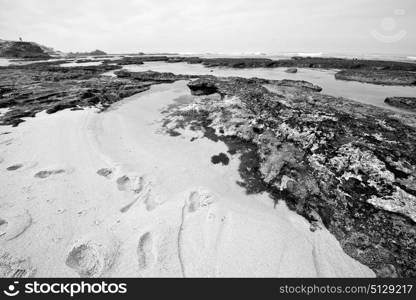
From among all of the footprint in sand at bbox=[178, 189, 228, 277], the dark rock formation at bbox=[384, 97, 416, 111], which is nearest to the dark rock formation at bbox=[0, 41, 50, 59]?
the footprint in sand at bbox=[178, 189, 228, 277]

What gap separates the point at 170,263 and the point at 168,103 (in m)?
8.35

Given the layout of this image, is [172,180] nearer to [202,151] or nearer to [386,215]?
[202,151]

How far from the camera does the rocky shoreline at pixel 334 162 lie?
290 centimetres

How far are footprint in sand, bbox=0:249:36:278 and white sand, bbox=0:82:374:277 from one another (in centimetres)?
1

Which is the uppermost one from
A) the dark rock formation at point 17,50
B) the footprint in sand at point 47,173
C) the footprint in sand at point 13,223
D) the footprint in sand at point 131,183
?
the dark rock formation at point 17,50

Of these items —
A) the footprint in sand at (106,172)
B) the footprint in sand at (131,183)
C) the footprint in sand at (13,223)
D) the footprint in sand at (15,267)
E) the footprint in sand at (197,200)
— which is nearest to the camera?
the footprint in sand at (15,267)

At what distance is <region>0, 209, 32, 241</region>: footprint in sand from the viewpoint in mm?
3033

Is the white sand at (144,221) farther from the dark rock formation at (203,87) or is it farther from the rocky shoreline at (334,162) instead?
the dark rock formation at (203,87)

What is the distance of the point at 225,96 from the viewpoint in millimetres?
8688

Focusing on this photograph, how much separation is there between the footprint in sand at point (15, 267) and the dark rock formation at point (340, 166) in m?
3.77

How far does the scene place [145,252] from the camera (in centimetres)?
284

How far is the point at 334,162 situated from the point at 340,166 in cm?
15

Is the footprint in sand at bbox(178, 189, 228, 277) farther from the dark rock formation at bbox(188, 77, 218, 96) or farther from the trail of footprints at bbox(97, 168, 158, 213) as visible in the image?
the dark rock formation at bbox(188, 77, 218, 96)

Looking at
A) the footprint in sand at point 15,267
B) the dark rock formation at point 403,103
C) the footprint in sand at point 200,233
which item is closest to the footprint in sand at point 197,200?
the footprint in sand at point 200,233
